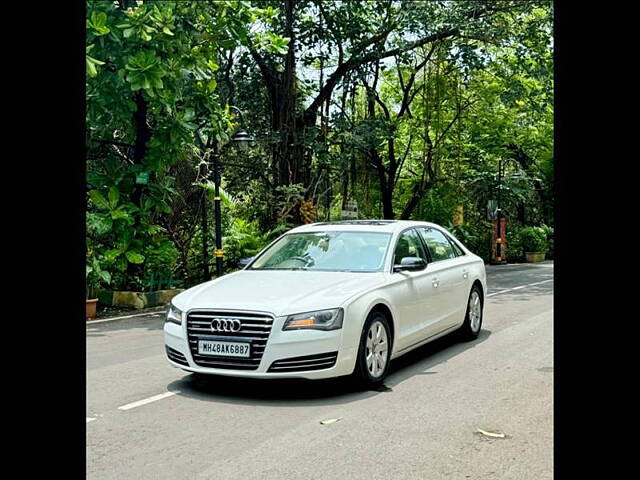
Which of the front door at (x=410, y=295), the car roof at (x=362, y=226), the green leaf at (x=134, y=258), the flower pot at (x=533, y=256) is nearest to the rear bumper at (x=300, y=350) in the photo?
the front door at (x=410, y=295)

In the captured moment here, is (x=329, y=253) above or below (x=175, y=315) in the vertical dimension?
above

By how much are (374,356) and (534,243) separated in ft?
99.8

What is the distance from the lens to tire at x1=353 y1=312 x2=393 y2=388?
639 cm

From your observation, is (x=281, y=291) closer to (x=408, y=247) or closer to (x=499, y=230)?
(x=408, y=247)

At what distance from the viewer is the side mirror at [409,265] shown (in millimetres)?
7294

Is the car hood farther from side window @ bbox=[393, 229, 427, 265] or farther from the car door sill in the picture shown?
the car door sill

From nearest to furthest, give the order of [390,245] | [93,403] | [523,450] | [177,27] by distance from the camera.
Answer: [523,450], [93,403], [390,245], [177,27]

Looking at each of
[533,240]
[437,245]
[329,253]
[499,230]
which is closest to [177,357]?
[329,253]

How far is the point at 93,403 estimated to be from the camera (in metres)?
6.27

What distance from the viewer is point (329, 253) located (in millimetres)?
7578

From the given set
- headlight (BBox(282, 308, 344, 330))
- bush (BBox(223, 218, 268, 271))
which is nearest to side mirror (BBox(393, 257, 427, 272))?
headlight (BBox(282, 308, 344, 330))
